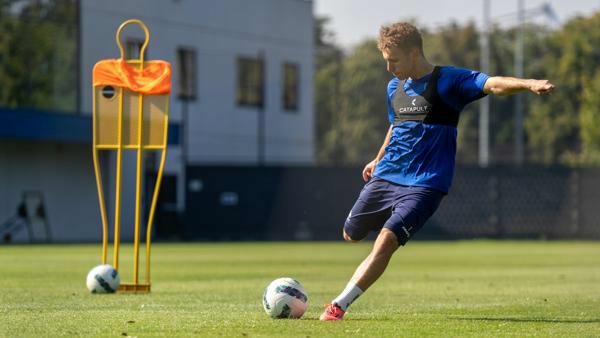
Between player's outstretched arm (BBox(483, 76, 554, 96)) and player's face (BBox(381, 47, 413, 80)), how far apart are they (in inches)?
26.4

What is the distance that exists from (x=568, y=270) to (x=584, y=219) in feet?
65.7

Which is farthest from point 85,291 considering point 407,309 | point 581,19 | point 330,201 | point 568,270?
point 581,19

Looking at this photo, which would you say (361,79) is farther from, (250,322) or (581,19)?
(250,322)

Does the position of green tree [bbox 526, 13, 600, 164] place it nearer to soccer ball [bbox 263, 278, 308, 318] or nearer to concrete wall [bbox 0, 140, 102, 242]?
concrete wall [bbox 0, 140, 102, 242]

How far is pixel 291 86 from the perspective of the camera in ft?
175

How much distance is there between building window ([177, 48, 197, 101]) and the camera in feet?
157

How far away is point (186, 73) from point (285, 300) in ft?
127

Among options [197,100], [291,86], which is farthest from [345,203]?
[291,86]

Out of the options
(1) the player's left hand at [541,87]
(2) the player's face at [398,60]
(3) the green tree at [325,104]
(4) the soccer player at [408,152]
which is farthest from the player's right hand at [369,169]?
(3) the green tree at [325,104]

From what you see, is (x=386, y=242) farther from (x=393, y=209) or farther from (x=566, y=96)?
(x=566, y=96)

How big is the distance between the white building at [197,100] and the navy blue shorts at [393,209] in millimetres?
30466

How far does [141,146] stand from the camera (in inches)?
544

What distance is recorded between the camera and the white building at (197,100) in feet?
141

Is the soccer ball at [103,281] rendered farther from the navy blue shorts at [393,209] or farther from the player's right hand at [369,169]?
the navy blue shorts at [393,209]
